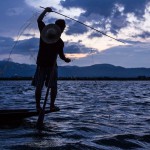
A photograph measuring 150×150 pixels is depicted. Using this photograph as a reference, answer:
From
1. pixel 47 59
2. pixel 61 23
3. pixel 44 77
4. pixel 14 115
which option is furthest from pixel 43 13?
pixel 14 115

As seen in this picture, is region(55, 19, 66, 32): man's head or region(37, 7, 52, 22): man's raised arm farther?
region(55, 19, 66, 32): man's head

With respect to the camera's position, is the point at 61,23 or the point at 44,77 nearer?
the point at 61,23

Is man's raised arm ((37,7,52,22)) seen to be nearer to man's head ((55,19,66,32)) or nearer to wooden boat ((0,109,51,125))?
man's head ((55,19,66,32))

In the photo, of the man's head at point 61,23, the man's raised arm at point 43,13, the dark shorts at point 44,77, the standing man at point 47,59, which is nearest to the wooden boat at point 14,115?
the standing man at point 47,59

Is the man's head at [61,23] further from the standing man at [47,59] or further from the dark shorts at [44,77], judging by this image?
the dark shorts at [44,77]

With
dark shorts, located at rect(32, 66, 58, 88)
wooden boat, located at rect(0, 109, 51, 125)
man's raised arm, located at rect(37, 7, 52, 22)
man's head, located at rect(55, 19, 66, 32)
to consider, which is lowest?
wooden boat, located at rect(0, 109, 51, 125)

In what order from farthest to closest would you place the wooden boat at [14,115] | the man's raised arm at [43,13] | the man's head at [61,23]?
the wooden boat at [14,115], the man's head at [61,23], the man's raised arm at [43,13]

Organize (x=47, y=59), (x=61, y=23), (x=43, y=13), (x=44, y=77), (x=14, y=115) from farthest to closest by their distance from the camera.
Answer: (x=14, y=115), (x=44, y=77), (x=47, y=59), (x=61, y=23), (x=43, y=13)

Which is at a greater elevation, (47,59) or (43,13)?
(43,13)

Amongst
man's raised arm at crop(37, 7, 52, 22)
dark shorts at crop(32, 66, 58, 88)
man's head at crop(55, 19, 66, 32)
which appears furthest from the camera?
dark shorts at crop(32, 66, 58, 88)

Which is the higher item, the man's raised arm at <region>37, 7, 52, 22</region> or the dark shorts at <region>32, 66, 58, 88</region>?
the man's raised arm at <region>37, 7, 52, 22</region>

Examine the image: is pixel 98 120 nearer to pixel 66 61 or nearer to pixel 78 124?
pixel 78 124

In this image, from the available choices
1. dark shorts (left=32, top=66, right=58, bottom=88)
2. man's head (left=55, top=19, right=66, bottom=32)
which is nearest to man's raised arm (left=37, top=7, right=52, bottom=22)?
man's head (left=55, top=19, right=66, bottom=32)

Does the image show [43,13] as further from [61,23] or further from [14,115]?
[14,115]
